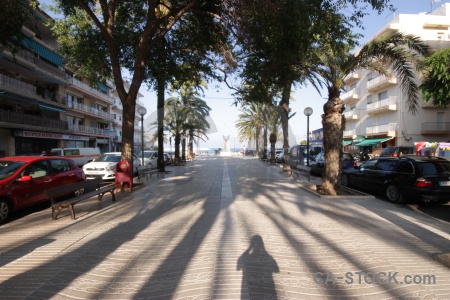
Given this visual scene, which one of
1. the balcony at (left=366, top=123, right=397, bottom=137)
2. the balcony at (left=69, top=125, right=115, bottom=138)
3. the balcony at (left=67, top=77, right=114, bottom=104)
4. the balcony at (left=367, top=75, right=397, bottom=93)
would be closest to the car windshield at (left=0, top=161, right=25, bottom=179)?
the balcony at (left=67, top=77, right=114, bottom=104)

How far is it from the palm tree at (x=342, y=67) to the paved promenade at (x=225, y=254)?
2449 mm

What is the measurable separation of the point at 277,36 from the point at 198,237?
22.4ft

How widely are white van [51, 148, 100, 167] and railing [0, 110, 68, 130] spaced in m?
5.62

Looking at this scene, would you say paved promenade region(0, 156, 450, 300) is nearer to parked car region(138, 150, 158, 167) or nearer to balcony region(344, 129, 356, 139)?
parked car region(138, 150, 158, 167)

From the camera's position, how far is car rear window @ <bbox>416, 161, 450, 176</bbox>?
8719 millimetres

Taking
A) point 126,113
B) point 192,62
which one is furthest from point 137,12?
point 126,113

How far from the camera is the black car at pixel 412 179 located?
27.8 feet

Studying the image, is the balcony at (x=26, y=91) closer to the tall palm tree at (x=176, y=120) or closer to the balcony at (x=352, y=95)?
the tall palm tree at (x=176, y=120)

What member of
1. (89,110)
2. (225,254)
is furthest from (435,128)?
(89,110)

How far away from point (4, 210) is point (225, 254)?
5.41 m

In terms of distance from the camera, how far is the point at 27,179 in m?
7.53

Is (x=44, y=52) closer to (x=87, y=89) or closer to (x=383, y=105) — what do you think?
(x=87, y=89)

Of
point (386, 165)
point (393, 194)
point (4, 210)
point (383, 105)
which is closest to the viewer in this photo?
point (4, 210)

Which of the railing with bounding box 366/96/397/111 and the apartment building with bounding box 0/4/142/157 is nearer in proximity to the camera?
the apartment building with bounding box 0/4/142/157
